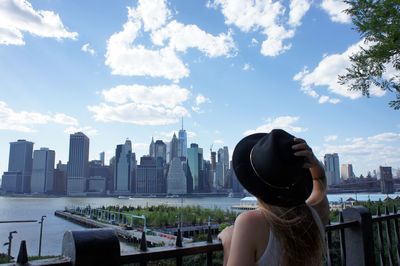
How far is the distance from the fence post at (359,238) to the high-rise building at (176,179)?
15434cm

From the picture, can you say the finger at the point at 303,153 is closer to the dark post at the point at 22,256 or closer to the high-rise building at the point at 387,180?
the dark post at the point at 22,256

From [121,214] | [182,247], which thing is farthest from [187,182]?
[182,247]

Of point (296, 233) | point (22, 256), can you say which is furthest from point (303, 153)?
point (22, 256)

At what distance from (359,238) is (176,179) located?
525ft

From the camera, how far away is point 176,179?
6368 inches

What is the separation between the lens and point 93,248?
1634mm

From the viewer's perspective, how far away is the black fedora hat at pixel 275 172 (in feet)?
A: 5.03

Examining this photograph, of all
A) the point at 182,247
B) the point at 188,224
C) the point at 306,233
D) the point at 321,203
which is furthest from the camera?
the point at 188,224

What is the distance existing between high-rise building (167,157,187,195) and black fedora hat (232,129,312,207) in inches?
6152

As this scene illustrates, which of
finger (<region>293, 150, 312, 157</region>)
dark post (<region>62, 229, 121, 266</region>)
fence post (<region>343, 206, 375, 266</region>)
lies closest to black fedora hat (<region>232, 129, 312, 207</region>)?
finger (<region>293, 150, 312, 157</region>)

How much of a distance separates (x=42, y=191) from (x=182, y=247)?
6640 inches

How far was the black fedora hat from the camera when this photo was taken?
1532mm

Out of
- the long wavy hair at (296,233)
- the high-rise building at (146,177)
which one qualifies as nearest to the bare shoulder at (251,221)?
the long wavy hair at (296,233)

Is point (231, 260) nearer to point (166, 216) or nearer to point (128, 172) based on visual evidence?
point (166, 216)
